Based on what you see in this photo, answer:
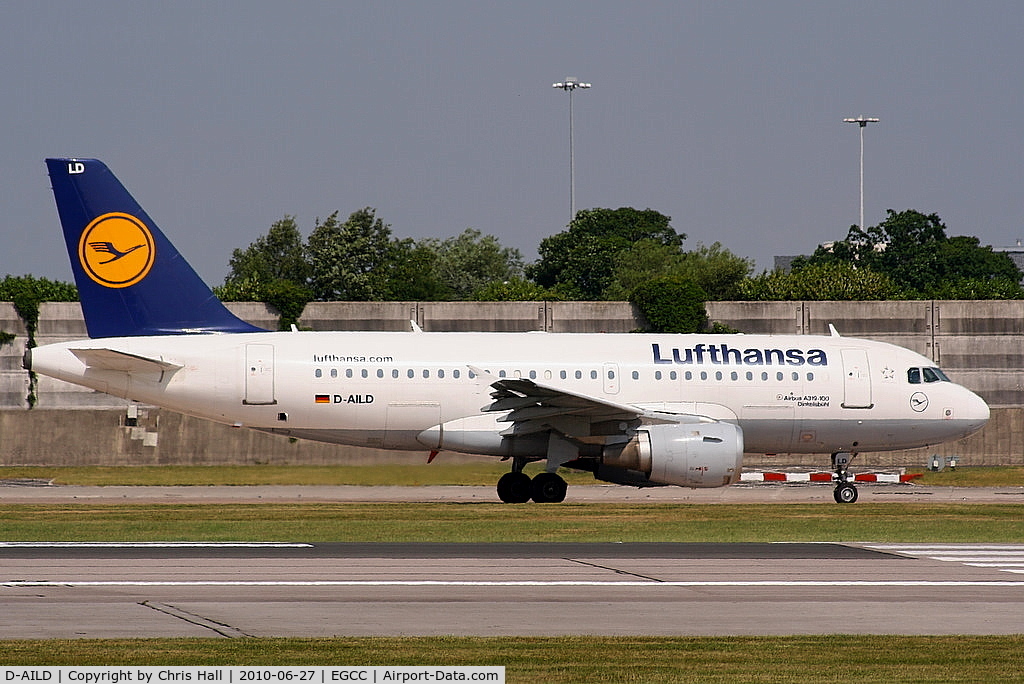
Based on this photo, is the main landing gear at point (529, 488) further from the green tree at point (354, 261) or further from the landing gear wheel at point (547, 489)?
the green tree at point (354, 261)

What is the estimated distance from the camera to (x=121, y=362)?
2762 centimetres

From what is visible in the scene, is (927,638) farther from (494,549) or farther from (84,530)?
(84,530)

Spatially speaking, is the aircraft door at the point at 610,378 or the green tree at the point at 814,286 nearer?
the aircraft door at the point at 610,378

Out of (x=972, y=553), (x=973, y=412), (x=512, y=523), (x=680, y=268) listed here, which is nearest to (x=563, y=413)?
(x=512, y=523)

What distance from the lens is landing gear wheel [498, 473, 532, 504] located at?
29.2 meters

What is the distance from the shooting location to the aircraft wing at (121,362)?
27.3 metres

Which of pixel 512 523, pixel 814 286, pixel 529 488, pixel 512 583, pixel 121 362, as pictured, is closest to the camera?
pixel 512 583

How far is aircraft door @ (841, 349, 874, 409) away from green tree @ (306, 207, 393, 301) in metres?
60.9

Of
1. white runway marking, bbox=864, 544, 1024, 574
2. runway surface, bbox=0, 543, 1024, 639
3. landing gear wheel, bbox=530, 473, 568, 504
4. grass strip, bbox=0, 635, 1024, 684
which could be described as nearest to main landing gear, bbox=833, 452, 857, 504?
landing gear wheel, bbox=530, 473, 568, 504

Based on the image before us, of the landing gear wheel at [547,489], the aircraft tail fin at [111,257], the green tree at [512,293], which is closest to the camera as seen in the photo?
the aircraft tail fin at [111,257]

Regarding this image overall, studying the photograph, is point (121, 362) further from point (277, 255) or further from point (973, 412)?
point (277, 255)

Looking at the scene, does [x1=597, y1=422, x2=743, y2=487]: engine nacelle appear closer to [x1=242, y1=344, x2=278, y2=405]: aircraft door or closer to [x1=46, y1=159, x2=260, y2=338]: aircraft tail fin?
[x1=242, y1=344, x2=278, y2=405]: aircraft door

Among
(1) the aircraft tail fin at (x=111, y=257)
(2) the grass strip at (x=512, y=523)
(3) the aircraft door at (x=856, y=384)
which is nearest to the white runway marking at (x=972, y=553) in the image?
(2) the grass strip at (x=512, y=523)

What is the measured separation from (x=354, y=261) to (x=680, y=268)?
24801 millimetres
